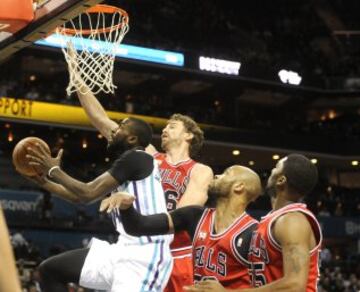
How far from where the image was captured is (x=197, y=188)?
4.89 metres

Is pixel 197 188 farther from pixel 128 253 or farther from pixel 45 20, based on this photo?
pixel 45 20


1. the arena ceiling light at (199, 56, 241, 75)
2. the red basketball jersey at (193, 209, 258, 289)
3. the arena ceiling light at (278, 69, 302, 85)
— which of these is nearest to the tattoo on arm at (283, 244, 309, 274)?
the red basketball jersey at (193, 209, 258, 289)

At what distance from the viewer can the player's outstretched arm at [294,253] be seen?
3.32 metres

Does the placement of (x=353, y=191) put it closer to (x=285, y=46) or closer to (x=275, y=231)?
(x=285, y=46)

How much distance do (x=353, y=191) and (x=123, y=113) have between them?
8532mm

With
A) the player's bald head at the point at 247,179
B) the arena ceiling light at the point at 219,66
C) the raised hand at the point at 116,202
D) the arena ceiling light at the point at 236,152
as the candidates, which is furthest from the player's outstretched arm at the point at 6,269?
the arena ceiling light at the point at 236,152

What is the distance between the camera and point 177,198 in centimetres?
506

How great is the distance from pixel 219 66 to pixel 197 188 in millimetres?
16873

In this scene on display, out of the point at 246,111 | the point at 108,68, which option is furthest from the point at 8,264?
the point at 246,111

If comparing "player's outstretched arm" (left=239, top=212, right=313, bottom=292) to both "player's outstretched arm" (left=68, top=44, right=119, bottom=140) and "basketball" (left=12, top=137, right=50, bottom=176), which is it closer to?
"basketball" (left=12, top=137, right=50, bottom=176)

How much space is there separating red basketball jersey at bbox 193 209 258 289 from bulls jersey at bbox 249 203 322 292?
23cm

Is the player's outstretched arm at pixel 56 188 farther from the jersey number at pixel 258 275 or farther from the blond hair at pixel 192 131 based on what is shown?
the blond hair at pixel 192 131

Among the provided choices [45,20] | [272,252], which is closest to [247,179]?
[272,252]

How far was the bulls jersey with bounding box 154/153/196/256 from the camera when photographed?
4.89m
